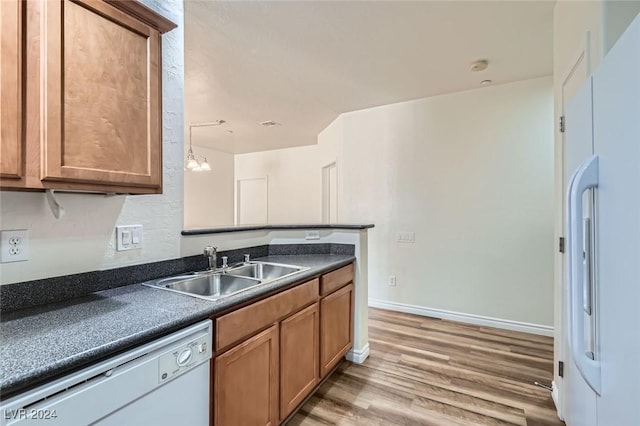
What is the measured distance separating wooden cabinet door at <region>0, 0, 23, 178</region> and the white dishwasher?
2.15 ft

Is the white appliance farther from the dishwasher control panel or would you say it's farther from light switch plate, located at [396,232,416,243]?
light switch plate, located at [396,232,416,243]

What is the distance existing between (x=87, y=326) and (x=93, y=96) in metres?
0.83

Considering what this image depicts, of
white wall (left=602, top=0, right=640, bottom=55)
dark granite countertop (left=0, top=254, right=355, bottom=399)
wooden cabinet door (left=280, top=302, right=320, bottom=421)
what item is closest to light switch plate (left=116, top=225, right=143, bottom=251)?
dark granite countertop (left=0, top=254, right=355, bottom=399)

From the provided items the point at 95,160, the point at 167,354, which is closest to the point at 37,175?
the point at 95,160

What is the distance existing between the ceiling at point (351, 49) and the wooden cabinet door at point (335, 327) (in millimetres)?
1984

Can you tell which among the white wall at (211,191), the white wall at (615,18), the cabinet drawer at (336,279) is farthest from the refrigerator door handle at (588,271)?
the white wall at (211,191)

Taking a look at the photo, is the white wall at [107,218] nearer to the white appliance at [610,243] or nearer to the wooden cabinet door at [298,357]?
the wooden cabinet door at [298,357]

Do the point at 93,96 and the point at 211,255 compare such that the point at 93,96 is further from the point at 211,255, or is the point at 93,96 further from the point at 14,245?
the point at 211,255

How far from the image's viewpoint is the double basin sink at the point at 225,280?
1638 mm

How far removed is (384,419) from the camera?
73.5 inches

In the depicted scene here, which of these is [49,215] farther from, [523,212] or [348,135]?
[523,212]

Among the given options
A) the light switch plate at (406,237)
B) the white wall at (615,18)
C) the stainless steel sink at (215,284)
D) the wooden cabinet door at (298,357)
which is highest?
the white wall at (615,18)

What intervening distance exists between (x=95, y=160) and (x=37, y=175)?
187mm

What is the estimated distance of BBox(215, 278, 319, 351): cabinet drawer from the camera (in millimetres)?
1290
